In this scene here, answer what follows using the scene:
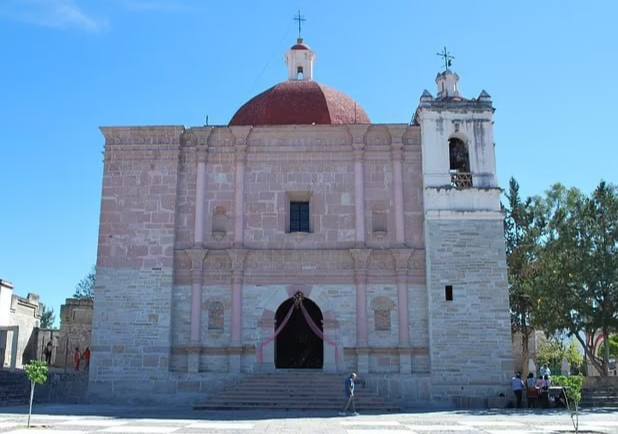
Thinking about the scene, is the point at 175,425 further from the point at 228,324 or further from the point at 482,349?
the point at 482,349

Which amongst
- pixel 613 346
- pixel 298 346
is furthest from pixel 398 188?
pixel 613 346

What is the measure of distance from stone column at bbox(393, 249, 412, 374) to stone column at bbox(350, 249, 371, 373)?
0.95 meters

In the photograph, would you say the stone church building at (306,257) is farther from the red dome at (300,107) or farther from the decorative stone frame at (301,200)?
the red dome at (300,107)

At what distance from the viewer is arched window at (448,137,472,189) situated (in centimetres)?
2020

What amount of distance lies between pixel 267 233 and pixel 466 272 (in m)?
6.02

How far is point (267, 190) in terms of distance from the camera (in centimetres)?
2042

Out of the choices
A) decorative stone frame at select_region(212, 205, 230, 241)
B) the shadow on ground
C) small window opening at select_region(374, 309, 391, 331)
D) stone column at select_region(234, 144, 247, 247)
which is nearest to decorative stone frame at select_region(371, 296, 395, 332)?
small window opening at select_region(374, 309, 391, 331)

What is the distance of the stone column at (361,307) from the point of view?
19.0 meters

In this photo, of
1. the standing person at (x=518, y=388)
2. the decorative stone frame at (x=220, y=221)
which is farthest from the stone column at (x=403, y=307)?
the decorative stone frame at (x=220, y=221)

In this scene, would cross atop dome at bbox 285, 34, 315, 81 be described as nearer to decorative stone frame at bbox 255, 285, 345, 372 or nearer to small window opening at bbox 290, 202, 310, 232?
small window opening at bbox 290, 202, 310, 232

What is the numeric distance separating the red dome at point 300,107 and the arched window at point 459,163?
12.1 feet

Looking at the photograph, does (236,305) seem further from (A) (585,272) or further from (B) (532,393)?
(A) (585,272)

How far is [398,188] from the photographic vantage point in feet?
66.4

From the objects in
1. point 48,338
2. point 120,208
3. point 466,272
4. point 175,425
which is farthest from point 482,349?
point 48,338
